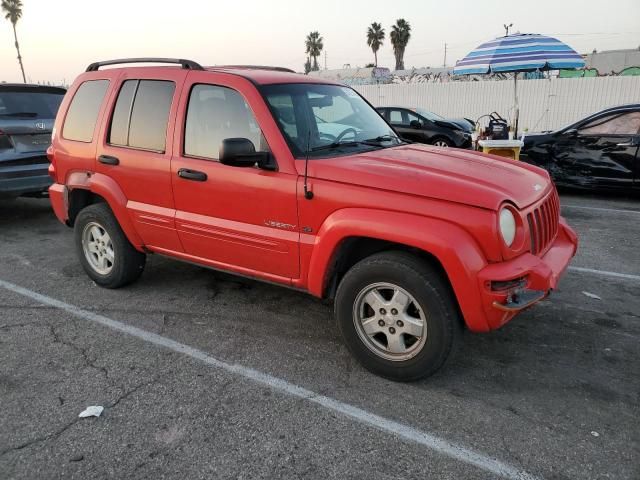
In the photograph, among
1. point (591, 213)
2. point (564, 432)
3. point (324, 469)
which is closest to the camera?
point (324, 469)

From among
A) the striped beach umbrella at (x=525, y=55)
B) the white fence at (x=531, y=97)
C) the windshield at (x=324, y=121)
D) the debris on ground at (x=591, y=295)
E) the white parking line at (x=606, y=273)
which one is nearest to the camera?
the windshield at (x=324, y=121)

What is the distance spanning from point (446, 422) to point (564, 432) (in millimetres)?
601

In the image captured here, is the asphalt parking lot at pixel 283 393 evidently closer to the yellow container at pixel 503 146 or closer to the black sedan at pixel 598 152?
the yellow container at pixel 503 146

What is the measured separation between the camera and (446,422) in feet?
9.60

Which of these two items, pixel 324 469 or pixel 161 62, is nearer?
pixel 324 469

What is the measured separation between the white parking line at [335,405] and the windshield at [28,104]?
3888 millimetres

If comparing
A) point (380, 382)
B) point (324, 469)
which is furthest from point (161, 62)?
point (324, 469)

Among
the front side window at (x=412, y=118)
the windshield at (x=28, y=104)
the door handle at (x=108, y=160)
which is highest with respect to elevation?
the windshield at (x=28, y=104)

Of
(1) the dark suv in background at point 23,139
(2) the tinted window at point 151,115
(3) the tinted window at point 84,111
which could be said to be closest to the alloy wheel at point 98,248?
(3) the tinted window at point 84,111

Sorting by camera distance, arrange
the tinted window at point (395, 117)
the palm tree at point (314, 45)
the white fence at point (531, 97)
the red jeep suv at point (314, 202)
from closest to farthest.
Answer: the red jeep suv at point (314, 202), the tinted window at point (395, 117), the white fence at point (531, 97), the palm tree at point (314, 45)

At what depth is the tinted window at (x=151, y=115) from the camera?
414cm

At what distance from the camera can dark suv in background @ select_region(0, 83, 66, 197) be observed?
6816 millimetres

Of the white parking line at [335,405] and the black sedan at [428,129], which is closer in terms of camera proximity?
the white parking line at [335,405]

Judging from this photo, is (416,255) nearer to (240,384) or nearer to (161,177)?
(240,384)
